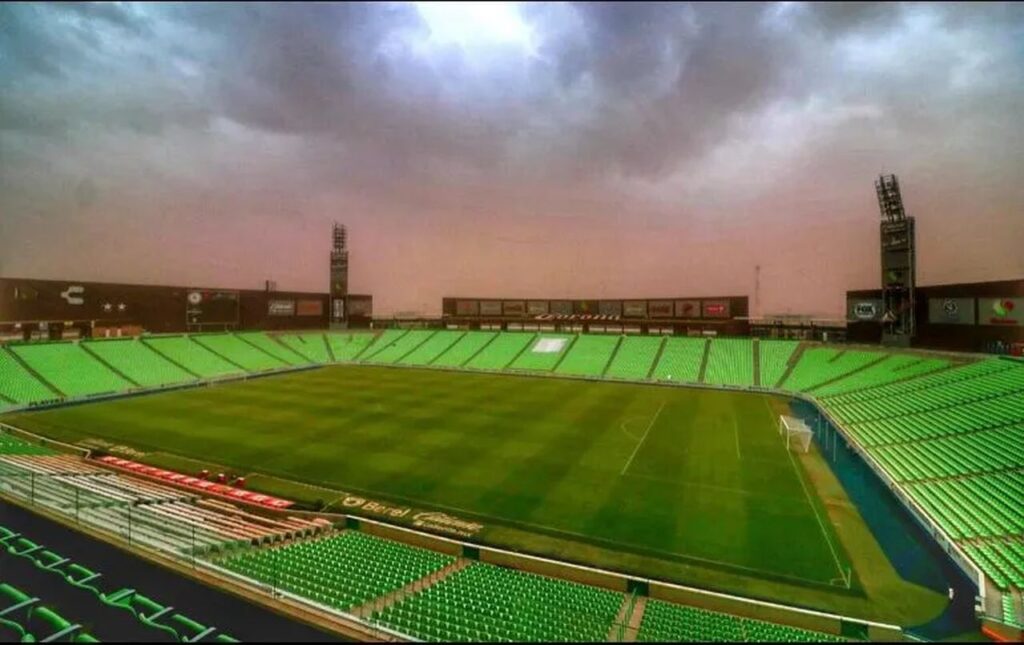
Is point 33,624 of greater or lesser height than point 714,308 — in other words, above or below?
below

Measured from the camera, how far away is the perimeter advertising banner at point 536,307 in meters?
65.0

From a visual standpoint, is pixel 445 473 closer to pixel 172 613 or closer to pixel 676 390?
pixel 172 613

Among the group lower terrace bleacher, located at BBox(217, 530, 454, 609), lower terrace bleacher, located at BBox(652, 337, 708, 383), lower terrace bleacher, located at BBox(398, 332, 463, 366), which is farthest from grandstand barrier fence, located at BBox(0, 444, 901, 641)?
lower terrace bleacher, located at BBox(398, 332, 463, 366)

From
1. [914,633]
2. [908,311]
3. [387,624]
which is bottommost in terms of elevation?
[914,633]

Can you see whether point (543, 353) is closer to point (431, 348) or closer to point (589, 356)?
point (589, 356)

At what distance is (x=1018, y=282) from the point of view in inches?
1160

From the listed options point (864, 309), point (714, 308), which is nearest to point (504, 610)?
point (864, 309)

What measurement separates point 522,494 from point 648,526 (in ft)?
16.9

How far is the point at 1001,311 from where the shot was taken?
31125 mm

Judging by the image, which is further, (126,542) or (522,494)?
(522,494)

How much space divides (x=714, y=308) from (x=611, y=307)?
474 inches

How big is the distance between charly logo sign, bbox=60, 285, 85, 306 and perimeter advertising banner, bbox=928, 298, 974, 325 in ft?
244

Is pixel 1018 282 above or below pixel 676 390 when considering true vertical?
above

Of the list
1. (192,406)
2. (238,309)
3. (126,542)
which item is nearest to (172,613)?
(126,542)
